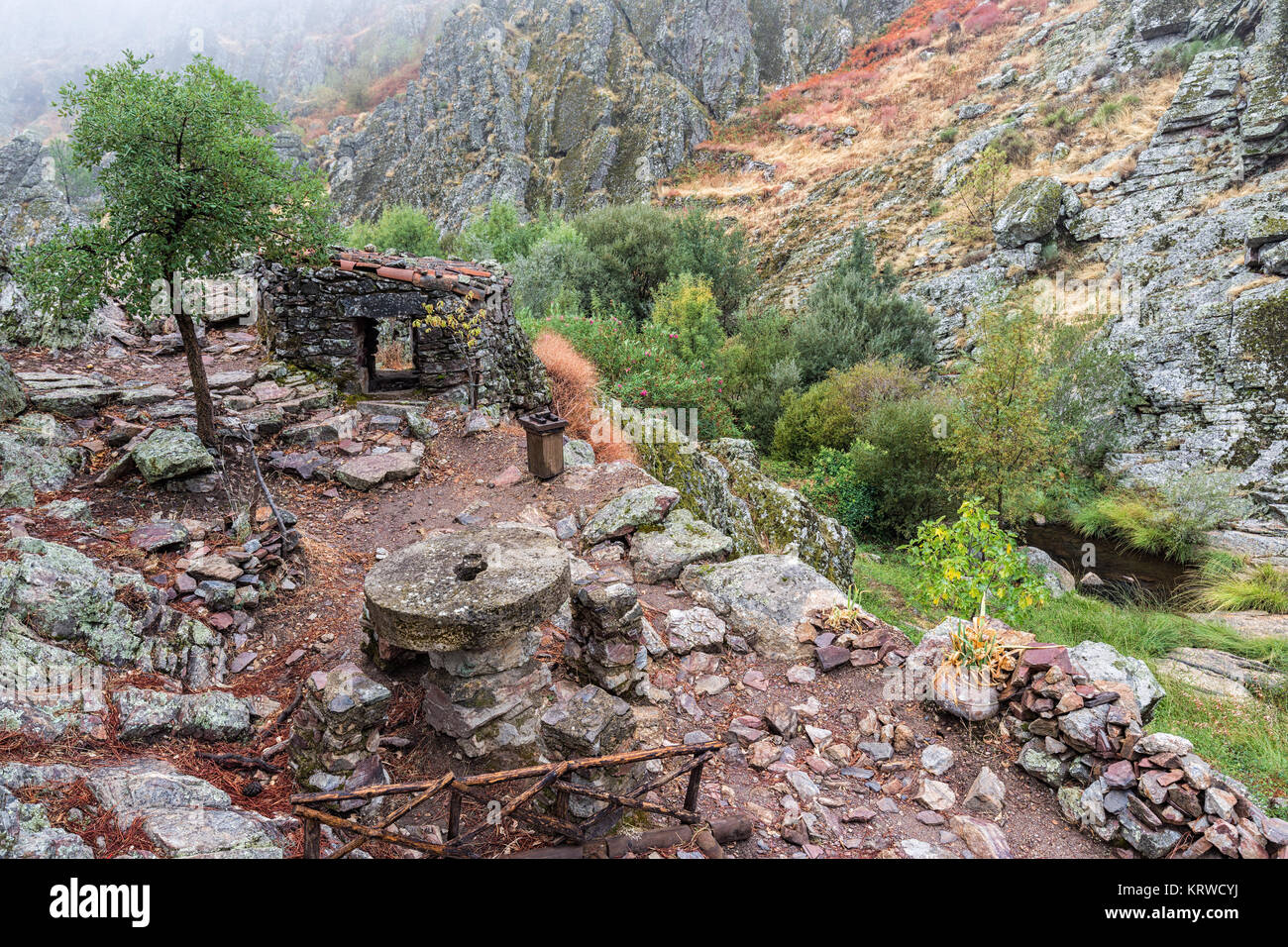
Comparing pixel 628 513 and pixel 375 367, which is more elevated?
pixel 375 367

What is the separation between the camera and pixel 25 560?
169 inches

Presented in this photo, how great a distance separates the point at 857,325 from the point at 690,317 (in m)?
5.42

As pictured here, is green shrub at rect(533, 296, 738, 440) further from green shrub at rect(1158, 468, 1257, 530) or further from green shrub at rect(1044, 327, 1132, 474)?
green shrub at rect(1158, 468, 1257, 530)

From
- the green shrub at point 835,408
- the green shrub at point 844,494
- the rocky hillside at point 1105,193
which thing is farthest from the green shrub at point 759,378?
the rocky hillside at point 1105,193

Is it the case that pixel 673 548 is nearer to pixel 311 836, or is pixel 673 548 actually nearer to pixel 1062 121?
pixel 311 836

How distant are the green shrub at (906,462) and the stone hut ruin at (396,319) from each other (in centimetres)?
753

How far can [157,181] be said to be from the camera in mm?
5586

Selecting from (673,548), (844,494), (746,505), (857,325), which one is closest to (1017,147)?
(857,325)

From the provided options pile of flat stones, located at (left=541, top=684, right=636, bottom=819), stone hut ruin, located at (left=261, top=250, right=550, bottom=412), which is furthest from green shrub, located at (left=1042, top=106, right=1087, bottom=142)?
pile of flat stones, located at (left=541, top=684, right=636, bottom=819)

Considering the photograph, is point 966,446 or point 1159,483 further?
point 1159,483

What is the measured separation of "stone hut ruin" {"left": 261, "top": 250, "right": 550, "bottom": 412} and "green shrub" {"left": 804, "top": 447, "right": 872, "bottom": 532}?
684 cm

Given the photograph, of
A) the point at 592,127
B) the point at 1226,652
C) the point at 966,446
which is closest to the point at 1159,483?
the point at 966,446

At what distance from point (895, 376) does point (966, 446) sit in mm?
3505

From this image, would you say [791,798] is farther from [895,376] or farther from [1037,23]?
[1037,23]
